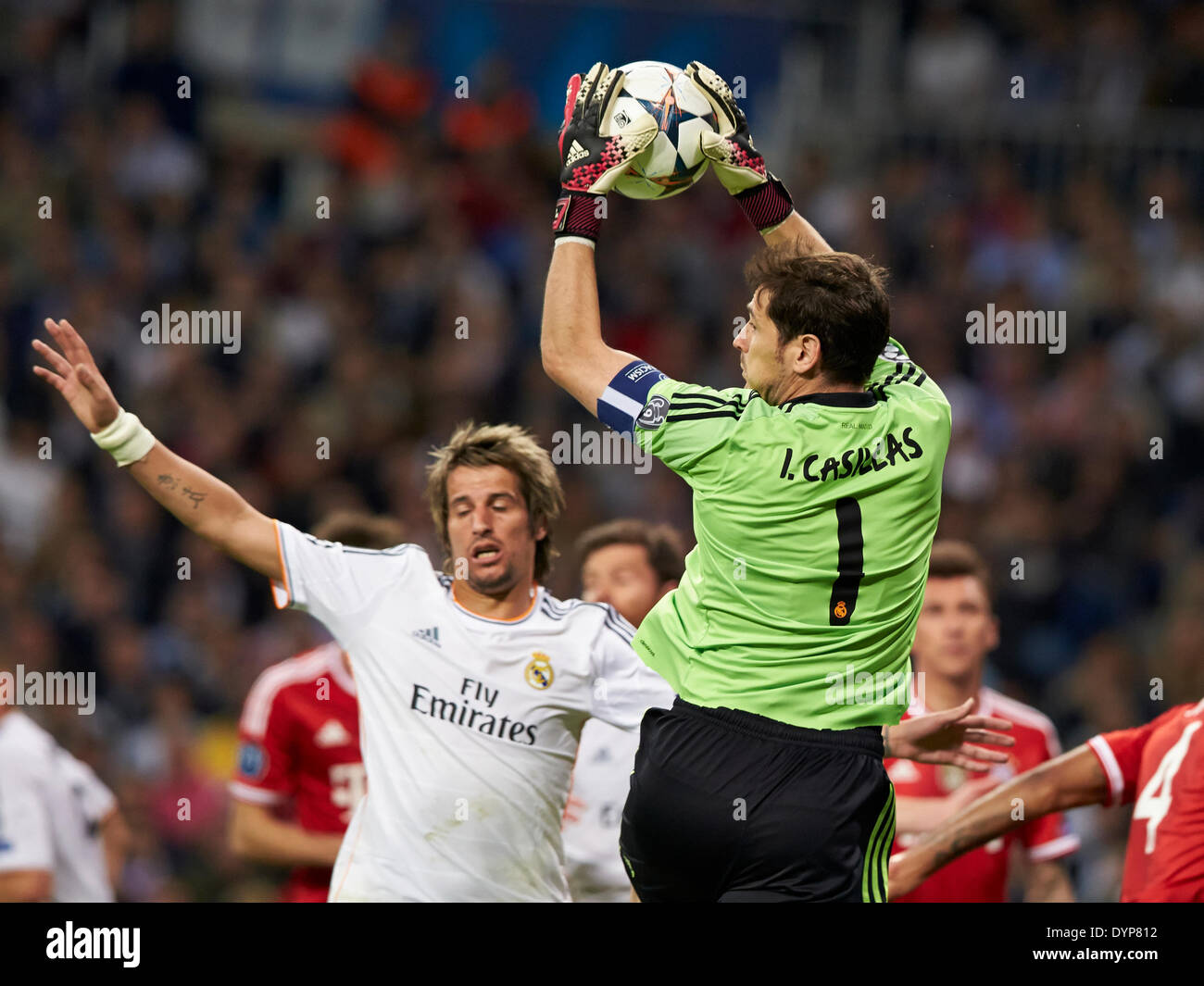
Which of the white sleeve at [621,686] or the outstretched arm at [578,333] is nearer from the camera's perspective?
the outstretched arm at [578,333]

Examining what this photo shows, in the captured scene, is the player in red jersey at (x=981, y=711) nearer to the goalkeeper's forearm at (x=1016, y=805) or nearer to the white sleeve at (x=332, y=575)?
the goalkeeper's forearm at (x=1016, y=805)

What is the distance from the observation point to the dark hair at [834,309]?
13.4 feet

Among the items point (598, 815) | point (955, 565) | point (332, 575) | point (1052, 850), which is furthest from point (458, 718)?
point (1052, 850)

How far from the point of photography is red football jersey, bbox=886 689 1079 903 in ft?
20.3

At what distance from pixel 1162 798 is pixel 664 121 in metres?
2.61

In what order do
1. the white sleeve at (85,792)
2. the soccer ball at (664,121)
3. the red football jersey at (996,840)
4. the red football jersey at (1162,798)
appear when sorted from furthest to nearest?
the white sleeve at (85,792)
the red football jersey at (996,840)
the red football jersey at (1162,798)
the soccer ball at (664,121)

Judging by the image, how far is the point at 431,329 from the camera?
39.8ft

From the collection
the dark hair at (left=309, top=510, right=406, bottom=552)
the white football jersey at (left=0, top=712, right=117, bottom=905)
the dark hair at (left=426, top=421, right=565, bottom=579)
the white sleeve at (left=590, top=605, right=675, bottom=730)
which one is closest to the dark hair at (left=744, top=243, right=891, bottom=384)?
the white sleeve at (left=590, top=605, right=675, bottom=730)

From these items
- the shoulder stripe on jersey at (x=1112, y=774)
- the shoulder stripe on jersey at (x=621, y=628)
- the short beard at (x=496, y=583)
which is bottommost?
the shoulder stripe on jersey at (x=1112, y=774)

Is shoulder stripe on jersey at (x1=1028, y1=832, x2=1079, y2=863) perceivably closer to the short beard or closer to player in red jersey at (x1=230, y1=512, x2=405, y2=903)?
the short beard

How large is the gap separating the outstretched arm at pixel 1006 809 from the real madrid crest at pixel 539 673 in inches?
48.8

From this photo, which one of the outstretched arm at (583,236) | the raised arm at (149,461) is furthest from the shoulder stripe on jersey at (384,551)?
the outstretched arm at (583,236)

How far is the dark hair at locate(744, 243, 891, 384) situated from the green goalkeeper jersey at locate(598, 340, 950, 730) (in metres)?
0.09
